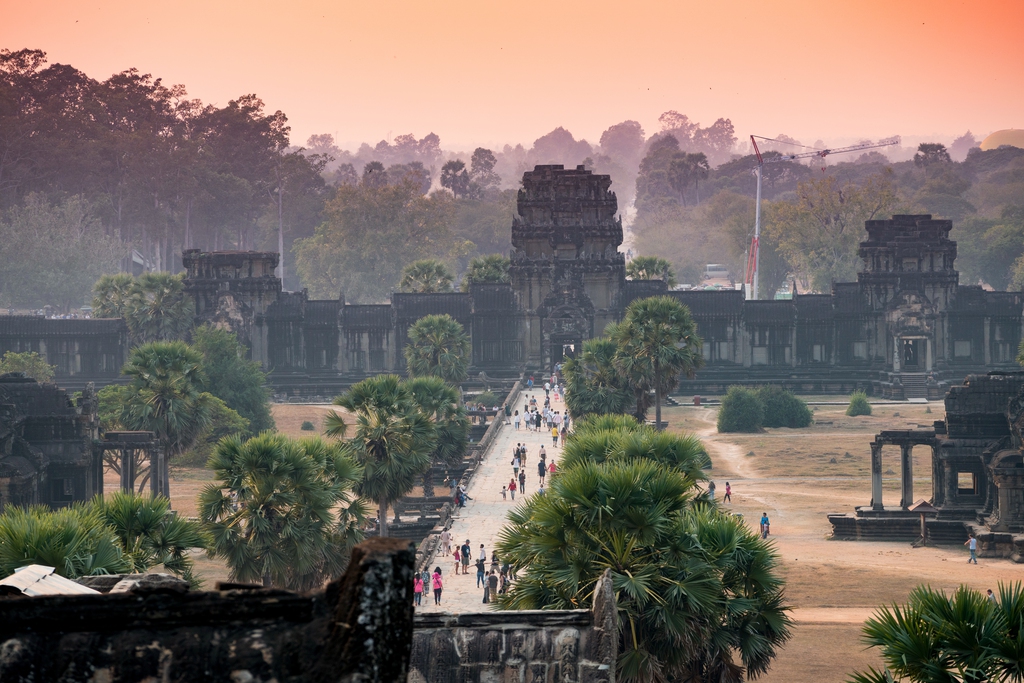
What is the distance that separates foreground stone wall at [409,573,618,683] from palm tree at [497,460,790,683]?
213 inches

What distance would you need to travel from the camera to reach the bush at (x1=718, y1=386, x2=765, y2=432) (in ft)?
252

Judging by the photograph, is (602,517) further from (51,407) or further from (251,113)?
(251,113)

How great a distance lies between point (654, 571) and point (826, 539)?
26.8 m

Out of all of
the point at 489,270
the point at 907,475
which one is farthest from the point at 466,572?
the point at 489,270

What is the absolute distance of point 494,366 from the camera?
96938mm

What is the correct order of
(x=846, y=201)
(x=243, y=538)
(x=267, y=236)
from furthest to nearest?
(x=267, y=236)
(x=846, y=201)
(x=243, y=538)

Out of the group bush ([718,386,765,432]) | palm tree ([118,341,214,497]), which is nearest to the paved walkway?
bush ([718,386,765,432])

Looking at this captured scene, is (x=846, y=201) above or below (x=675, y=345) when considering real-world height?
above

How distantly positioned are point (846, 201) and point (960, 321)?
158ft

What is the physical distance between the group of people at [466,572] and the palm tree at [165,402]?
15130 mm

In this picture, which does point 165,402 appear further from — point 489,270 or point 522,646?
point 489,270

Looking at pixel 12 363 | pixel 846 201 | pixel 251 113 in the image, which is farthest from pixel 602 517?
pixel 251 113

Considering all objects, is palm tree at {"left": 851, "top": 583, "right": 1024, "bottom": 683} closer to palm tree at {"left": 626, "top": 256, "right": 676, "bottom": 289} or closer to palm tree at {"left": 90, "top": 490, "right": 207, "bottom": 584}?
palm tree at {"left": 90, "top": 490, "right": 207, "bottom": 584}

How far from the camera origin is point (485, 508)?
165 feet
